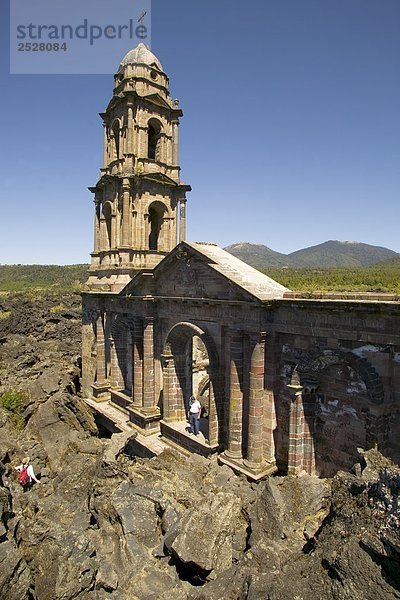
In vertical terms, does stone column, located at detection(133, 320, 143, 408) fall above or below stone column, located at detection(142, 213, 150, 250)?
below

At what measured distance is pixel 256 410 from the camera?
38.4 feet

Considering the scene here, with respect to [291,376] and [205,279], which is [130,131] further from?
[291,376]

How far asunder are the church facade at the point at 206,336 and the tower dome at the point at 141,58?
0.11 m

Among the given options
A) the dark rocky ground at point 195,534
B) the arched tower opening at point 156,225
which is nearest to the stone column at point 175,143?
the arched tower opening at point 156,225

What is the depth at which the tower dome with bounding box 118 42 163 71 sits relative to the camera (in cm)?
2032

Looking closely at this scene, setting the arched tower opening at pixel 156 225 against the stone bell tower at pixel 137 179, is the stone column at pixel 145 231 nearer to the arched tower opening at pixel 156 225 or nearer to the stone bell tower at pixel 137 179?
the stone bell tower at pixel 137 179

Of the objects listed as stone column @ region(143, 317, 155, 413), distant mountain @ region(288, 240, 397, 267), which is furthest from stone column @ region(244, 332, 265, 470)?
distant mountain @ region(288, 240, 397, 267)

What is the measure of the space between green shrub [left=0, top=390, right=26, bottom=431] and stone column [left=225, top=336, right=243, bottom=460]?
10.5 meters

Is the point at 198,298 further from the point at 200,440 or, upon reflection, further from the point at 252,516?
the point at 252,516

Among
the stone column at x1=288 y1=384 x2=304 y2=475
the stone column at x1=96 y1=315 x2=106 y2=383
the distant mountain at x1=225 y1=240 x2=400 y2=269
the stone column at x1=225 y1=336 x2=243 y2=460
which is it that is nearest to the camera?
the stone column at x1=288 y1=384 x2=304 y2=475

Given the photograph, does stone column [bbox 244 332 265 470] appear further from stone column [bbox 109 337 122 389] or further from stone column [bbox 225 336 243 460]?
stone column [bbox 109 337 122 389]

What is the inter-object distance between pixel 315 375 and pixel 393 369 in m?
2.17

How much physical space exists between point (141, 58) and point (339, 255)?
421 ft

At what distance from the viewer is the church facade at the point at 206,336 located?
32.0ft
